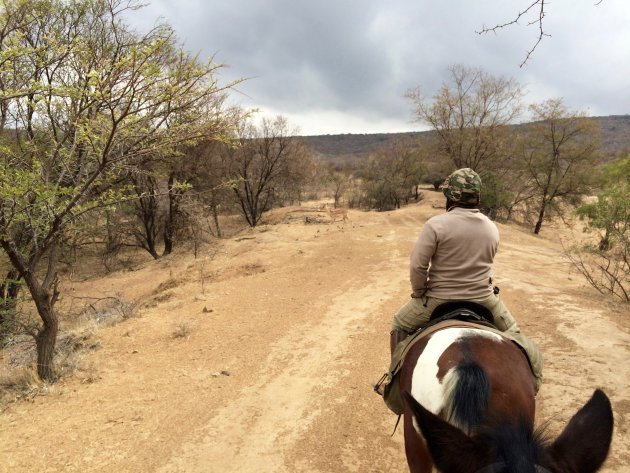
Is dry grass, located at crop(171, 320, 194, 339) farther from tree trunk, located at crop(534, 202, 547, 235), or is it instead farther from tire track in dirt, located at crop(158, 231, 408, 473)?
tree trunk, located at crop(534, 202, 547, 235)

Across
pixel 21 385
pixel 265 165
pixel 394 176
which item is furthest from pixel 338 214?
pixel 21 385

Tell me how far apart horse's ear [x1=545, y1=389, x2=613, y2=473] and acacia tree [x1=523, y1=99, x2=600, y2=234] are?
89.7ft

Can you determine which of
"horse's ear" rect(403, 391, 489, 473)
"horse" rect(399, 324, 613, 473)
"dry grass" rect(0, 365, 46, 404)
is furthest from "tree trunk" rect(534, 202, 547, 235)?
"horse's ear" rect(403, 391, 489, 473)

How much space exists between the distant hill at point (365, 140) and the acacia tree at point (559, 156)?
6451 centimetres

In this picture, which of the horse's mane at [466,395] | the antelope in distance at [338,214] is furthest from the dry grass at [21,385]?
the antelope in distance at [338,214]

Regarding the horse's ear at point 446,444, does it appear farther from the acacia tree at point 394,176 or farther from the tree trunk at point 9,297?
the acacia tree at point 394,176

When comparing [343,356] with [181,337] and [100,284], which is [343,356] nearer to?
[181,337]

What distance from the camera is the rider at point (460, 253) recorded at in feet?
10.2

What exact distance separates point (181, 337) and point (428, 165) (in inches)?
1421

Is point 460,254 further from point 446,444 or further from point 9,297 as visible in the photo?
point 9,297

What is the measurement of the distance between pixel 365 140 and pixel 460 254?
450 ft

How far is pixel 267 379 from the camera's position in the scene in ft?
18.9

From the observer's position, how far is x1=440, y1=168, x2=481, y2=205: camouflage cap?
3.09 meters

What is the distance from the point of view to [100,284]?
15.4m
